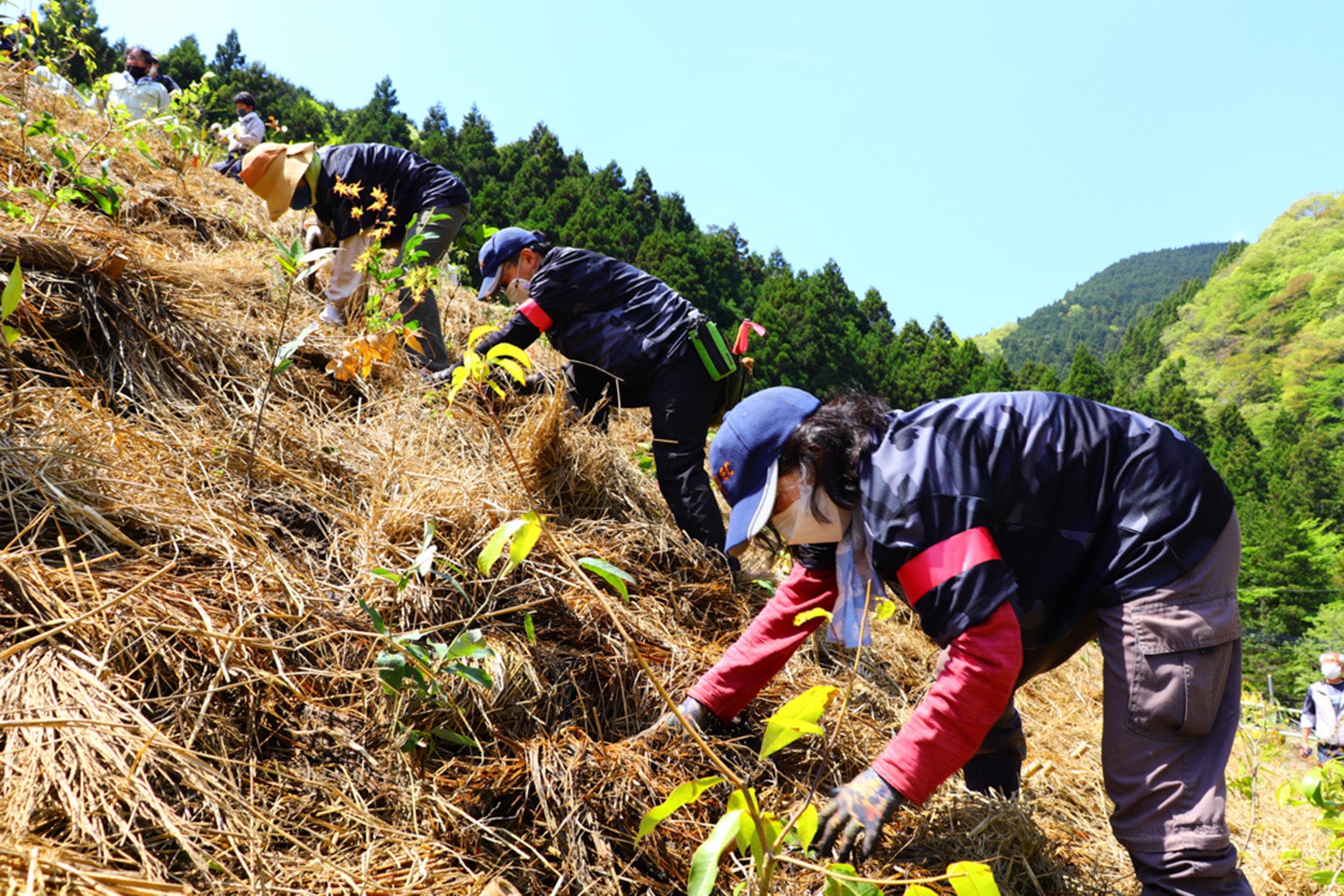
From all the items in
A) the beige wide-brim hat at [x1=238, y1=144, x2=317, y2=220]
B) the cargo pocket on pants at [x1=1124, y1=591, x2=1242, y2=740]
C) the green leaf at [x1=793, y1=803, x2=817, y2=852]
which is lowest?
the green leaf at [x1=793, y1=803, x2=817, y2=852]

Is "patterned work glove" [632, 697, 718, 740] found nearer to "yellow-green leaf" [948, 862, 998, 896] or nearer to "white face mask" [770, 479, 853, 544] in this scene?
"white face mask" [770, 479, 853, 544]

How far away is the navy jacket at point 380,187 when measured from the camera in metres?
3.79

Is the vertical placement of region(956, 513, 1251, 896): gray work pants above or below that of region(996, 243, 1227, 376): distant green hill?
below

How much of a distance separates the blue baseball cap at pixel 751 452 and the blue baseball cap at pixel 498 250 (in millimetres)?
2002

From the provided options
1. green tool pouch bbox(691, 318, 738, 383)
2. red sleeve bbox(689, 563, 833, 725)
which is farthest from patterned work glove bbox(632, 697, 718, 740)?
green tool pouch bbox(691, 318, 738, 383)

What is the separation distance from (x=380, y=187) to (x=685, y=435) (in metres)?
2.26

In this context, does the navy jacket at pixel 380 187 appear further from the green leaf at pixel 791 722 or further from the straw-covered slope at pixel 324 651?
the green leaf at pixel 791 722

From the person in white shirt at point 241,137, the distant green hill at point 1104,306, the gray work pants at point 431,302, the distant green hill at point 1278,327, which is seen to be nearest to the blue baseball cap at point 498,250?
the gray work pants at point 431,302

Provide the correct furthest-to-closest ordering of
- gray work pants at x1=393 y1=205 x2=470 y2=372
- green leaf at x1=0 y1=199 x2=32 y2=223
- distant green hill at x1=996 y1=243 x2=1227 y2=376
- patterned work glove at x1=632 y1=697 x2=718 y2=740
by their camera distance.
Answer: distant green hill at x1=996 y1=243 x2=1227 y2=376, gray work pants at x1=393 y1=205 x2=470 y2=372, green leaf at x1=0 y1=199 x2=32 y2=223, patterned work glove at x1=632 y1=697 x2=718 y2=740

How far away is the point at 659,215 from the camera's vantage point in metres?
24.0

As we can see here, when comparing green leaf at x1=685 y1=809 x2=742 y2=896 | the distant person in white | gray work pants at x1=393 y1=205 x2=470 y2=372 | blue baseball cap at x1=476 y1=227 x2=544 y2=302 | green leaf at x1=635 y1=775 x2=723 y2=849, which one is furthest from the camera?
the distant person in white

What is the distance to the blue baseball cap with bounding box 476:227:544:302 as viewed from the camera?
334 centimetres

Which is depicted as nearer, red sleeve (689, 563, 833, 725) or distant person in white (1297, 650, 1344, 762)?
red sleeve (689, 563, 833, 725)

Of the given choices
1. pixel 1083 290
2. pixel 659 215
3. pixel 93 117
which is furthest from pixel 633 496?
pixel 1083 290
